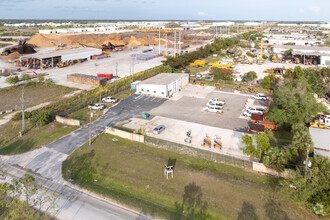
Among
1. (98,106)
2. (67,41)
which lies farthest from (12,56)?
(98,106)

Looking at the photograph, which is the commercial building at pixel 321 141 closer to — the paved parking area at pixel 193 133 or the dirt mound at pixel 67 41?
the paved parking area at pixel 193 133

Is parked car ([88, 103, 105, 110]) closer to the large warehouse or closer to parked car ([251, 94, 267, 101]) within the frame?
the large warehouse

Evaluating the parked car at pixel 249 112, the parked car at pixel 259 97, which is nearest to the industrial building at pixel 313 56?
the parked car at pixel 259 97

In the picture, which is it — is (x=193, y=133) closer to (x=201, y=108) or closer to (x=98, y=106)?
(x=201, y=108)

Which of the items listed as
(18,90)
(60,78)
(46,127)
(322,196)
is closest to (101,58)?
(60,78)

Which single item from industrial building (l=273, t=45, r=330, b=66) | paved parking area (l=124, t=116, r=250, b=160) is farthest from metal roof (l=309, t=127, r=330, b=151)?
industrial building (l=273, t=45, r=330, b=66)

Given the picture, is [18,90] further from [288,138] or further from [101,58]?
[288,138]
